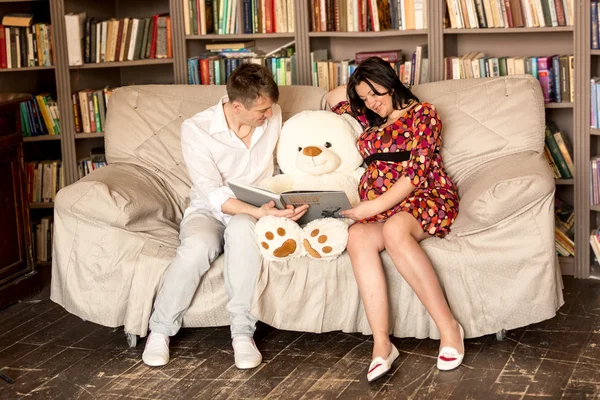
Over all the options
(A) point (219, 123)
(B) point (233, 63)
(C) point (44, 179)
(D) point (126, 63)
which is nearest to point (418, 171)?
(A) point (219, 123)

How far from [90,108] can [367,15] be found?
1401 millimetres

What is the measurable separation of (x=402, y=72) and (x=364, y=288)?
143 cm

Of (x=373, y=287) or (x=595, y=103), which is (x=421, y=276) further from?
(x=595, y=103)

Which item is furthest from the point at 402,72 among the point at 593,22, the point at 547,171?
the point at 547,171

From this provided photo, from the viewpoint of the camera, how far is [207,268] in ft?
10.3

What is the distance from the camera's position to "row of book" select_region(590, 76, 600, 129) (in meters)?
3.74

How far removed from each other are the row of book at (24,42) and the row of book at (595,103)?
96.9 inches

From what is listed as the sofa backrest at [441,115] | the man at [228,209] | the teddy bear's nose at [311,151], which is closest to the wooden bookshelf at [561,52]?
the sofa backrest at [441,115]

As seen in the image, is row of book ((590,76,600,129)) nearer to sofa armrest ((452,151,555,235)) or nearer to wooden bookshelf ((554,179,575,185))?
wooden bookshelf ((554,179,575,185))

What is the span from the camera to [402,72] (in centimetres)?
409

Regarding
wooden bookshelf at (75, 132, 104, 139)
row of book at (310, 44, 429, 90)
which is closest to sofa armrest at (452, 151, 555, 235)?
row of book at (310, 44, 429, 90)

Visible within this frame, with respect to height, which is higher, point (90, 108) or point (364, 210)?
point (90, 108)

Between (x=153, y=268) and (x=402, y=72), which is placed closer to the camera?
(x=153, y=268)

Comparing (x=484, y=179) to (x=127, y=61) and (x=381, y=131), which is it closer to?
(x=381, y=131)
